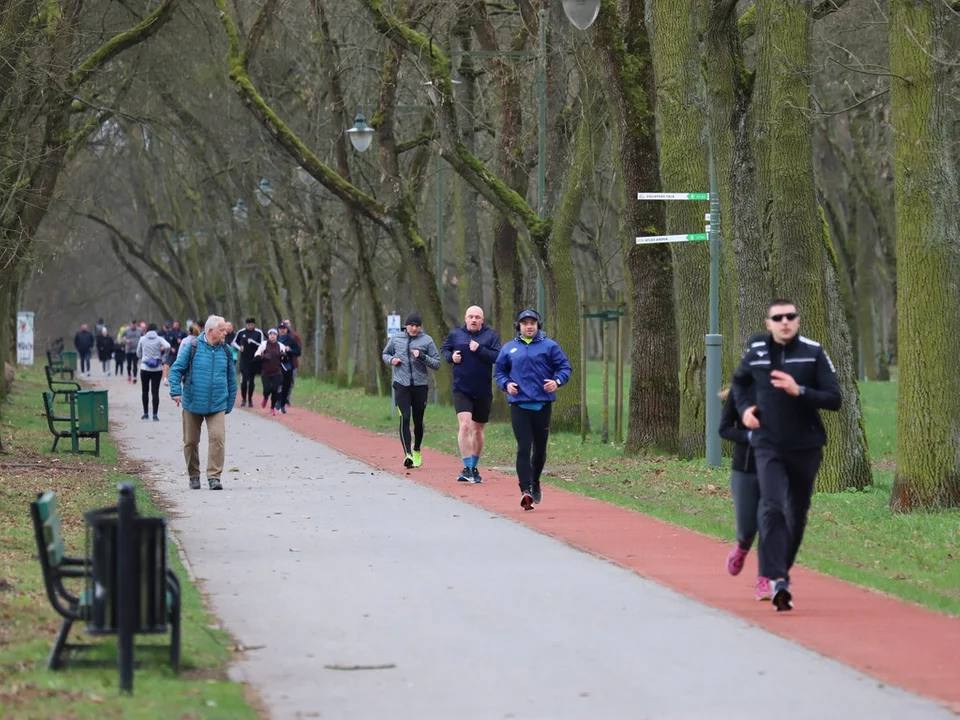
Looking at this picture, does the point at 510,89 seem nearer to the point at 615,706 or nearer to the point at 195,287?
the point at 615,706

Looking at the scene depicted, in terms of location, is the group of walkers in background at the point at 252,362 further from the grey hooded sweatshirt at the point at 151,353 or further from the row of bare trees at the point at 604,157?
the row of bare trees at the point at 604,157

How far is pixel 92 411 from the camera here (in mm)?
22781

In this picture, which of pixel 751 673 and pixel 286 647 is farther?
pixel 286 647

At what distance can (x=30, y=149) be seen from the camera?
27125mm

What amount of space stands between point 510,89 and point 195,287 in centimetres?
3645

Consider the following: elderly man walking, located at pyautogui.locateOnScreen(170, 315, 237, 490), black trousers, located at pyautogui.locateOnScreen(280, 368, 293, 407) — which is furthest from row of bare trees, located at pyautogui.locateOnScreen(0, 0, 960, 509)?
elderly man walking, located at pyautogui.locateOnScreen(170, 315, 237, 490)

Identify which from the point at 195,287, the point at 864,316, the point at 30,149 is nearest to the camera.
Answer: the point at 30,149

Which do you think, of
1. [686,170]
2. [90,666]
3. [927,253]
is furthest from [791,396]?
[686,170]

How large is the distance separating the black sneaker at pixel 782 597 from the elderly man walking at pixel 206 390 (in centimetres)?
Answer: 936

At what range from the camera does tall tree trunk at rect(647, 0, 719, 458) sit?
21.1 meters

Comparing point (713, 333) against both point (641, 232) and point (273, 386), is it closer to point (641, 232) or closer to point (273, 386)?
Answer: point (641, 232)

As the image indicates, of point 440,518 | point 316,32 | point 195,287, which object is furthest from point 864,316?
point 440,518

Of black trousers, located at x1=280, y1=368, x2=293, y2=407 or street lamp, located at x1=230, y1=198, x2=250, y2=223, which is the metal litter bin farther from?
street lamp, located at x1=230, y1=198, x2=250, y2=223

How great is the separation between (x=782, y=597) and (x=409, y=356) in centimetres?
1119
